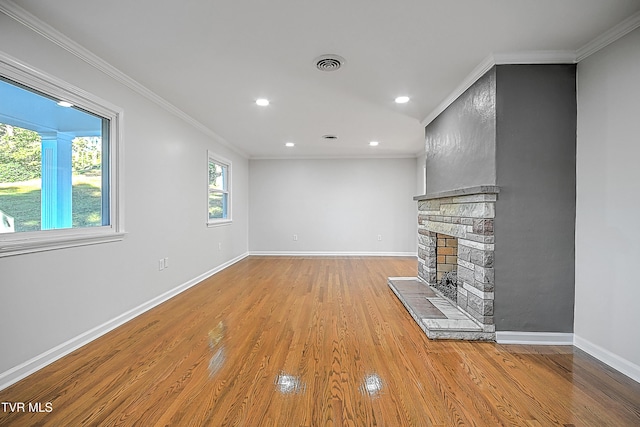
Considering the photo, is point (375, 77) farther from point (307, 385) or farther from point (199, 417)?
point (199, 417)

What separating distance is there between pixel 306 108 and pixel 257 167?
12.0 ft

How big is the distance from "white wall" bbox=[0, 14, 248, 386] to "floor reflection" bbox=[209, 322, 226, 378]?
95 cm

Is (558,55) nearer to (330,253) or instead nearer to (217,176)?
(217,176)

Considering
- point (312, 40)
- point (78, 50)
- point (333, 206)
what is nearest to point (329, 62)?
point (312, 40)

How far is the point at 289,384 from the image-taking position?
73.5 inches

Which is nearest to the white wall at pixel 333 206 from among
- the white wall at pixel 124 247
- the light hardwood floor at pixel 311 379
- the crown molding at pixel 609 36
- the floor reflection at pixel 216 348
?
the white wall at pixel 124 247

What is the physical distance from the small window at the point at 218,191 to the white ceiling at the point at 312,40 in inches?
65.7

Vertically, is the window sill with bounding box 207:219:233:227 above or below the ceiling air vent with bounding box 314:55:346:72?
below

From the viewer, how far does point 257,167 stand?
7137 millimetres

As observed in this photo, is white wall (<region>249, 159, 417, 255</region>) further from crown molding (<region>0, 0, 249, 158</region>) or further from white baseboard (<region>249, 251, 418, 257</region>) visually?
crown molding (<region>0, 0, 249, 158</region>)

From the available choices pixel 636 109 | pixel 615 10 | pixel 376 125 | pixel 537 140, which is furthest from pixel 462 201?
pixel 376 125

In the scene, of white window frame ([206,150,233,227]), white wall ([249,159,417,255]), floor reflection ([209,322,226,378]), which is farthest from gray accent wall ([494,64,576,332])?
white wall ([249,159,417,255])

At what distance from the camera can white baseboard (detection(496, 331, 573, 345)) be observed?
2.43 meters

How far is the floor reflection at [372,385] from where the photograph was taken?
1.79m
